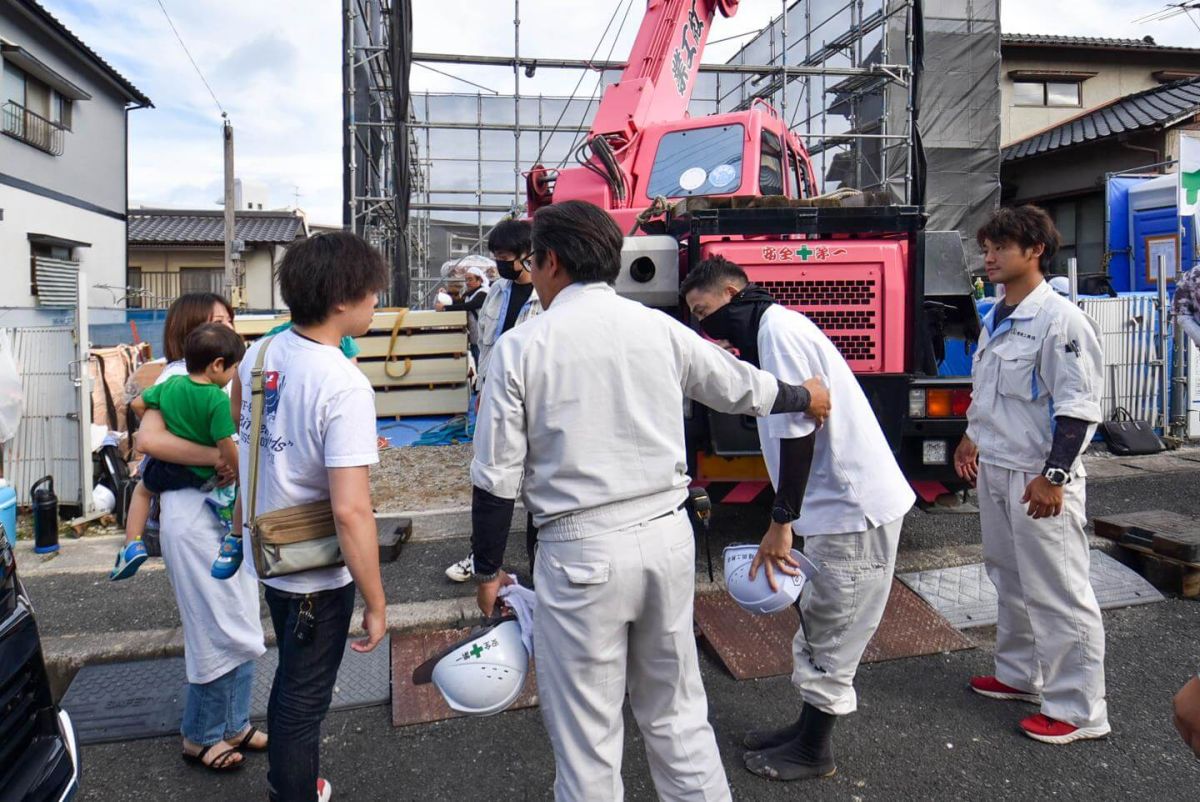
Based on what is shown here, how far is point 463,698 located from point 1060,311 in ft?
7.90

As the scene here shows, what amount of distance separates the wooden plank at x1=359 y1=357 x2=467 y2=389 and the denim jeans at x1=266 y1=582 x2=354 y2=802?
23.1 ft

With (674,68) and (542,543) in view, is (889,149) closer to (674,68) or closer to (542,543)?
(674,68)

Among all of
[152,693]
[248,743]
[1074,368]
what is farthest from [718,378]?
[152,693]

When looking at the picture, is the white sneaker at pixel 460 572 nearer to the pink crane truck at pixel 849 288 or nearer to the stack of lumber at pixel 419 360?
the pink crane truck at pixel 849 288

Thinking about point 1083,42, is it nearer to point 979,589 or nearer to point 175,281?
point 979,589

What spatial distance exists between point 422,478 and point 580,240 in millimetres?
5122

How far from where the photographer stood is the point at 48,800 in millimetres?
1917

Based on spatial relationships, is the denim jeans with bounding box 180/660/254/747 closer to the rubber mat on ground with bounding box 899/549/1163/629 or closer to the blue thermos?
the blue thermos

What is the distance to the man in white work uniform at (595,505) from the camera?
6.23 ft

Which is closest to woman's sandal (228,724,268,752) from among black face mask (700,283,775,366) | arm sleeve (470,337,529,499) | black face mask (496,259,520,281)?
arm sleeve (470,337,529,499)

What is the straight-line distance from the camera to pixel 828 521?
99.5 inches

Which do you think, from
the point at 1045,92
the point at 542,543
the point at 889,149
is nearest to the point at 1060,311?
the point at 542,543

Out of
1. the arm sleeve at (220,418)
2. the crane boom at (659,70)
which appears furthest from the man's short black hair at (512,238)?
the crane boom at (659,70)

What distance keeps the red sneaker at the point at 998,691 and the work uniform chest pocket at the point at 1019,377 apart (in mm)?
1131
